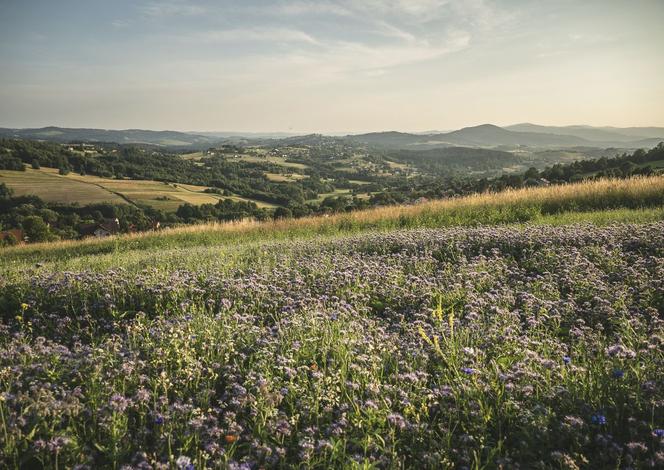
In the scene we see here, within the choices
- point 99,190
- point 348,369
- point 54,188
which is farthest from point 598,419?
Answer: point 54,188

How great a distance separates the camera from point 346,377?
3611mm

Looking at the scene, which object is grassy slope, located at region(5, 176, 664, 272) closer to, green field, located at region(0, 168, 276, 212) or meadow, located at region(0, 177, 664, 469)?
meadow, located at region(0, 177, 664, 469)

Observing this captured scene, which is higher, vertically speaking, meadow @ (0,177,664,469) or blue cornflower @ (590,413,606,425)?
blue cornflower @ (590,413,606,425)

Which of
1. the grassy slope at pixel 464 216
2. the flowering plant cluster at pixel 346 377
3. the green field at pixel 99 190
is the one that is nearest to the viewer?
the flowering plant cluster at pixel 346 377

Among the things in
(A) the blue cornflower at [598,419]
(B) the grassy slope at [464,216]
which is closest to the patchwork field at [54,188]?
(B) the grassy slope at [464,216]

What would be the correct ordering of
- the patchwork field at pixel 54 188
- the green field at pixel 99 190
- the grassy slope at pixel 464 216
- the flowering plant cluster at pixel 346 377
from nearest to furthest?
the flowering plant cluster at pixel 346 377, the grassy slope at pixel 464 216, the patchwork field at pixel 54 188, the green field at pixel 99 190

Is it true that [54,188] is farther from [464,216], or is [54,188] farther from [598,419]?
[598,419]

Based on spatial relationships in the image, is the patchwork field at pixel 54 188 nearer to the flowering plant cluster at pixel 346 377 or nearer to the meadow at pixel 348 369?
the meadow at pixel 348 369

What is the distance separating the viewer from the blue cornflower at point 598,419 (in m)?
2.51

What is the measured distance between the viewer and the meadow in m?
2.70

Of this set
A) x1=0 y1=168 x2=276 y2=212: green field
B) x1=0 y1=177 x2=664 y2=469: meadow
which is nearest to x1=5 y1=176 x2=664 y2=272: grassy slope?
x1=0 y1=177 x2=664 y2=469: meadow

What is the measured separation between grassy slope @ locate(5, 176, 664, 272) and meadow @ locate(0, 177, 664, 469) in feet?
21.7

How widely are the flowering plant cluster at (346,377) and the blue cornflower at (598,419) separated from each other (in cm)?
4

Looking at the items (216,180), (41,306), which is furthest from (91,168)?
(41,306)
